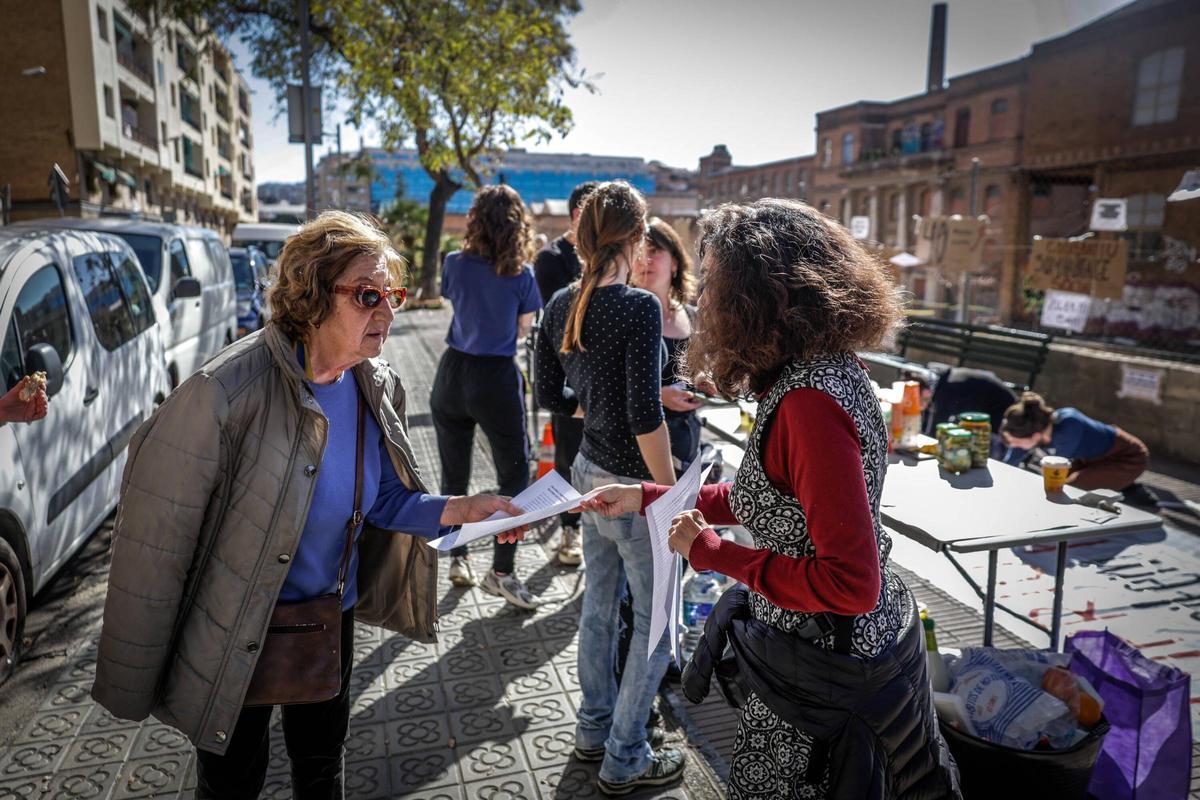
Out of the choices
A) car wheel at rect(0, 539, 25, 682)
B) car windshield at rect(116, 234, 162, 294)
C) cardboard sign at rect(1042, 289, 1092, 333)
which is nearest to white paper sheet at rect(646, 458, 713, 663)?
car wheel at rect(0, 539, 25, 682)

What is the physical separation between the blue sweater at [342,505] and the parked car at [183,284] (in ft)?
18.8

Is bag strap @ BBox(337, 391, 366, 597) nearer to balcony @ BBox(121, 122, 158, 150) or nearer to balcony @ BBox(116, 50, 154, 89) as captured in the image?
balcony @ BBox(121, 122, 158, 150)

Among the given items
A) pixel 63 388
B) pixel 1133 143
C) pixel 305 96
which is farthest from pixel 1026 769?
pixel 1133 143

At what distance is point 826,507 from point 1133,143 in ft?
93.1

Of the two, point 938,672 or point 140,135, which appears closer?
point 938,672

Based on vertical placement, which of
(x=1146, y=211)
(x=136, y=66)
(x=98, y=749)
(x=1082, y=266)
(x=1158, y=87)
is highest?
(x=136, y=66)

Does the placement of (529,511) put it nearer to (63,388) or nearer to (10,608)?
(10,608)

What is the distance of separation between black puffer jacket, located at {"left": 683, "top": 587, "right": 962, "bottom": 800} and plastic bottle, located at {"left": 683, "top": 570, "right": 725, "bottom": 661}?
2121 millimetres

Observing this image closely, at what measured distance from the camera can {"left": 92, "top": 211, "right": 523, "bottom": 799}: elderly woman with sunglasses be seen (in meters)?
1.81

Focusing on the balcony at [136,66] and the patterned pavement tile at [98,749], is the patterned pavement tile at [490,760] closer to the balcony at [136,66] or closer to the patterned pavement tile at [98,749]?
the patterned pavement tile at [98,749]

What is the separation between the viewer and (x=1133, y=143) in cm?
2397

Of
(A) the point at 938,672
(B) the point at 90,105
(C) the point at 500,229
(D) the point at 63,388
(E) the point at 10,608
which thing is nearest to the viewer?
(A) the point at 938,672

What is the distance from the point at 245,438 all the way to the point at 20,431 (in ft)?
9.24

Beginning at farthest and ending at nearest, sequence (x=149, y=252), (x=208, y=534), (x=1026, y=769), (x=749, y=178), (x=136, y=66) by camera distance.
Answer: (x=749, y=178) < (x=136, y=66) < (x=149, y=252) < (x=1026, y=769) < (x=208, y=534)
